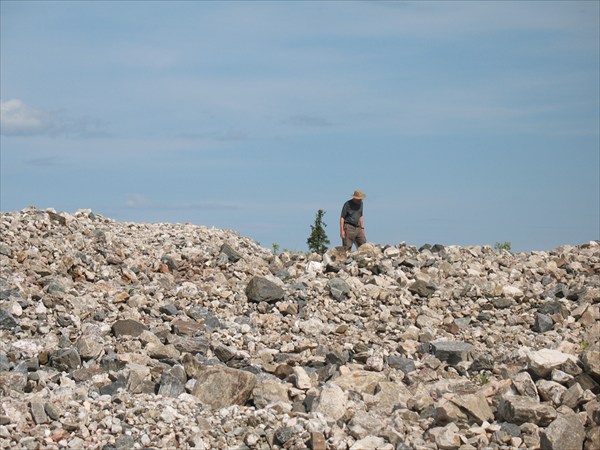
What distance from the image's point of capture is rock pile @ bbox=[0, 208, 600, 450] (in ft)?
28.5

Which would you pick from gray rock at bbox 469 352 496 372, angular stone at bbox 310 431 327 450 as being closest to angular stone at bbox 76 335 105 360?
angular stone at bbox 310 431 327 450

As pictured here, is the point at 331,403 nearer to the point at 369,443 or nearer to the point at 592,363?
the point at 369,443

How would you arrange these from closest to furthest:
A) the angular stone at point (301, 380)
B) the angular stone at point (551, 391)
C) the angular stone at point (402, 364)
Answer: the angular stone at point (551, 391) < the angular stone at point (301, 380) < the angular stone at point (402, 364)

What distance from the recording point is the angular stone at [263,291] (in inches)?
557

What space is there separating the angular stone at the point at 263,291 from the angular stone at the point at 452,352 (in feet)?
9.53

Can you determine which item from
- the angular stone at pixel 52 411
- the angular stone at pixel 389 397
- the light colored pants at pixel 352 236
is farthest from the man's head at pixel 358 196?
the angular stone at pixel 52 411

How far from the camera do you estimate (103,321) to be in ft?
41.5

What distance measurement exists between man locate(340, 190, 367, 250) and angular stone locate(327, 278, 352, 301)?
3.38 meters

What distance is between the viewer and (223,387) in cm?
947

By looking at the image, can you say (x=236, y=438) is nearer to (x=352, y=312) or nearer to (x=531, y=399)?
(x=531, y=399)

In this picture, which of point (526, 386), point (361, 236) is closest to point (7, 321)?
point (526, 386)

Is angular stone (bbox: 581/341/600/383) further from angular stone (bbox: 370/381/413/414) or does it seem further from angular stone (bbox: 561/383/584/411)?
angular stone (bbox: 370/381/413/414)

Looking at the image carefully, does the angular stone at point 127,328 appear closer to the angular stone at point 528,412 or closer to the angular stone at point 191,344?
the angular stone at point 191,344

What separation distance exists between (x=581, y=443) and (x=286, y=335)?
5.38 metres
